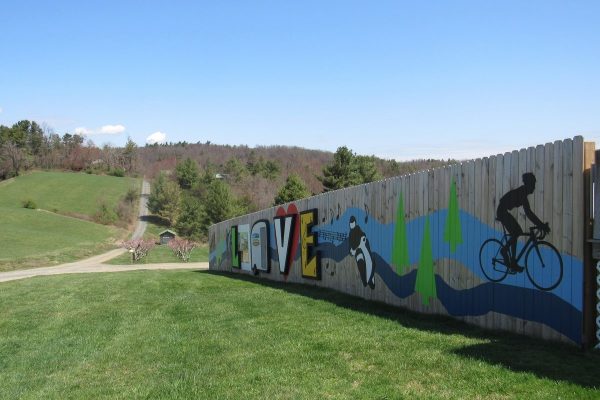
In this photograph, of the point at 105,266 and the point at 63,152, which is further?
the point at 63,152

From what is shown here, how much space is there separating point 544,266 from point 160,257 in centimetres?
4705

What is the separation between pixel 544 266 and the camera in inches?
240

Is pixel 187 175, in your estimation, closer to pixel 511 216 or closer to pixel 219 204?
pixel 219 204

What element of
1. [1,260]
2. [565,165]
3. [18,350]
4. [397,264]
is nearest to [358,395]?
[565,165]

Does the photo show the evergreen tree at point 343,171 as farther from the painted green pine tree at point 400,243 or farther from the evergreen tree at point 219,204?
the painted green pine tree at point 400,243

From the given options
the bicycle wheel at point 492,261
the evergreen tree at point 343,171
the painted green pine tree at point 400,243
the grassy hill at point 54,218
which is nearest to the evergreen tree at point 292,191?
the evergreen tree at point 343,171

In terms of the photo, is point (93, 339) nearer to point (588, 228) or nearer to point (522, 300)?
point (522, 300)

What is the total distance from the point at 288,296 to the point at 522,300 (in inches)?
218

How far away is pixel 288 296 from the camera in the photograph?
36.4 feet

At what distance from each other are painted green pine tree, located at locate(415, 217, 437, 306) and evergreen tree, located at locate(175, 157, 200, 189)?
91264mm

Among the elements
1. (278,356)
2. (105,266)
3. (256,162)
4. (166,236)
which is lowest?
(166,236)

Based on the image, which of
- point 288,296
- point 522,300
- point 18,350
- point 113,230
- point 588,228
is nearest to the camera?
point 588,228

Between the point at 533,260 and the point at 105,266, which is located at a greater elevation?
the point at 533,260

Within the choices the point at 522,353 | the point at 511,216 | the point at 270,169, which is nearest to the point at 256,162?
the point at 270,169
